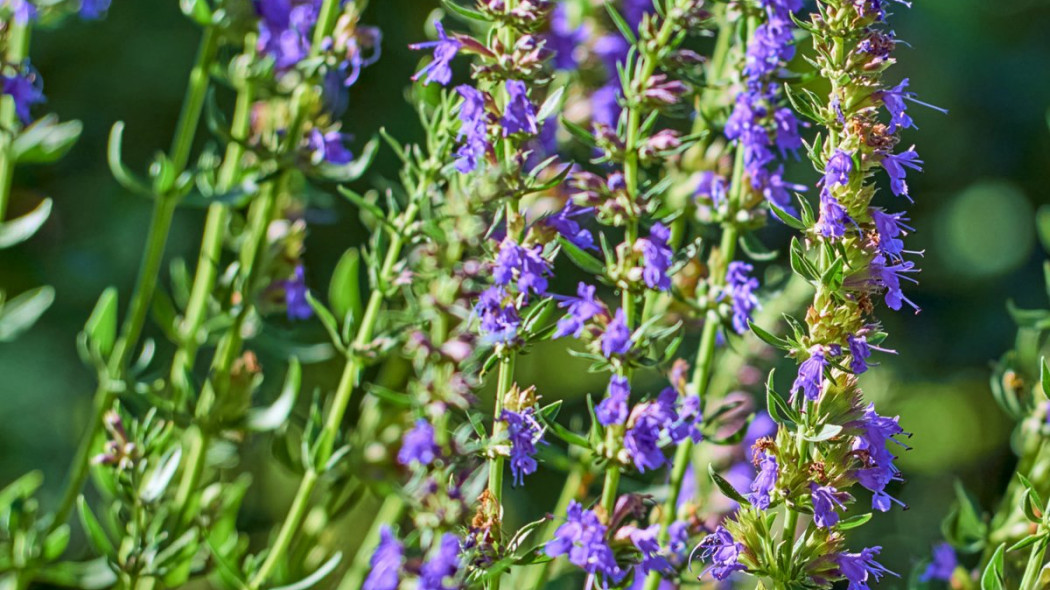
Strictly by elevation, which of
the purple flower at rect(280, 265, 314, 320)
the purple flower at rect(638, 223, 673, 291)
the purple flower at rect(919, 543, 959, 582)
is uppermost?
the purple flower at rect(638, 223, 673, 291)

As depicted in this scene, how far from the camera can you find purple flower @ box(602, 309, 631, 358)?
1.04 metres

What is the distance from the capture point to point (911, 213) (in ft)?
9.00

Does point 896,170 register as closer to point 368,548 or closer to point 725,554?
point 725,554

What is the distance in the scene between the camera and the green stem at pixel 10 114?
131cm

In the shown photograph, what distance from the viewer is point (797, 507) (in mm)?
933

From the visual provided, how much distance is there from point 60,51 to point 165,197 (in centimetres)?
123

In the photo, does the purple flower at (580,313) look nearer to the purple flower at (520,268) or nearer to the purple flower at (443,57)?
the purple flower at (520,268)

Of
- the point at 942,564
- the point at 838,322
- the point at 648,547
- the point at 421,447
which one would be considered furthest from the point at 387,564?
the point at 942,564

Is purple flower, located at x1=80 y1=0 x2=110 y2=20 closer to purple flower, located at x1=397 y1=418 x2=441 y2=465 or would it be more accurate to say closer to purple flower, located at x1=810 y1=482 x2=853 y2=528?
purple flower, located at x1=397 y1=418 x2=441 y2=465

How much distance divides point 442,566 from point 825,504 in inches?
12.1

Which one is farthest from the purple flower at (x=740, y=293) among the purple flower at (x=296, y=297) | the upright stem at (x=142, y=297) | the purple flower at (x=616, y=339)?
the upright stem at (x=142, y=297)

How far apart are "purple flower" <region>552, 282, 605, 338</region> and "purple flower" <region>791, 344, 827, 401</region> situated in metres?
0.21

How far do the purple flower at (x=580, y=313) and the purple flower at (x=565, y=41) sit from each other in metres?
0.52

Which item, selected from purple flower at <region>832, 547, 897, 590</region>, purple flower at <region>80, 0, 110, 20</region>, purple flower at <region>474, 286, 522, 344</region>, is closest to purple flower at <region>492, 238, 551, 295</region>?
purple flower at <region>474, 286, 522, 344</region>
